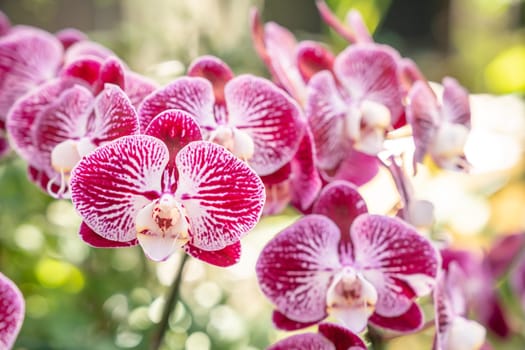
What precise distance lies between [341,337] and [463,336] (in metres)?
0.09

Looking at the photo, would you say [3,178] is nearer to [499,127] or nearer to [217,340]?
[217,340]

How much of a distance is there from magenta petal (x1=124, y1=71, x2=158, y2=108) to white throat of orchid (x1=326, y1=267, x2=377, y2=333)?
13 centimetres

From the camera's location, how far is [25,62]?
440 mm

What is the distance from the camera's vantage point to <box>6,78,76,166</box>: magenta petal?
390 millimetres

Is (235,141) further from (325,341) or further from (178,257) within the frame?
(178,257)

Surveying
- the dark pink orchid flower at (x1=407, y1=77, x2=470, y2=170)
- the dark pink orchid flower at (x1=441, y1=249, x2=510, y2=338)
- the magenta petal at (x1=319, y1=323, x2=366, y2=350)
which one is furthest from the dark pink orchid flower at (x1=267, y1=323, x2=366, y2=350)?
the dark pink orchid flower at (x1=441, y1=249, x2=510, y2=338)

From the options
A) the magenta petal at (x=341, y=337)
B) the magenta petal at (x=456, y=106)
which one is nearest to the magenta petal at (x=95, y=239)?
the magenta petal at (x=341, y=337)

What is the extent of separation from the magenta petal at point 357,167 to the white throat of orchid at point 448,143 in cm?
4

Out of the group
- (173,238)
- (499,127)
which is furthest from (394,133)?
(499,127)

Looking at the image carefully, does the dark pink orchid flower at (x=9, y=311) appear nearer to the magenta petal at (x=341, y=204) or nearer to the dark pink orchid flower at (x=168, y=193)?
the dark pink orchid flower at (x=168, y=193)

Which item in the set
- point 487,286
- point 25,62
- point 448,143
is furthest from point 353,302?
point 487,286

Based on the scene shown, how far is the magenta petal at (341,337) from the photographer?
1.16 feet

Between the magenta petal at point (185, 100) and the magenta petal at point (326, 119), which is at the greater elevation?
the magenta petal at point (185, 100)

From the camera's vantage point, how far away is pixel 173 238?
0.33m
